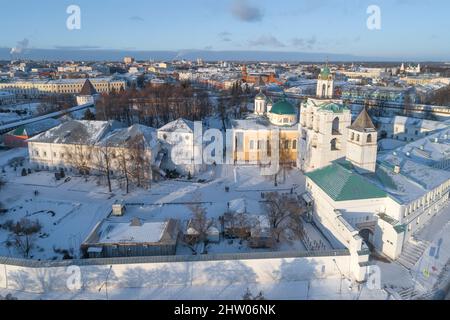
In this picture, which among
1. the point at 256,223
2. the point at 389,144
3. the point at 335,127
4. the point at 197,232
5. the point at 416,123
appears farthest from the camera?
the point at 416,123

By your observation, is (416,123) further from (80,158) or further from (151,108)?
(80,158)

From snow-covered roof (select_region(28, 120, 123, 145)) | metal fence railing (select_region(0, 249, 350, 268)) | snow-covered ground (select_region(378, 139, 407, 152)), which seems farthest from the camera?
snow-covered ground (select_region(378, 139, 407, 152))

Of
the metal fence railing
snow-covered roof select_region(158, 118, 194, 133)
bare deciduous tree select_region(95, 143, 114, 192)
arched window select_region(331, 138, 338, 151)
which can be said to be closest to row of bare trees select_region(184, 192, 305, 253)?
the metal fence railing

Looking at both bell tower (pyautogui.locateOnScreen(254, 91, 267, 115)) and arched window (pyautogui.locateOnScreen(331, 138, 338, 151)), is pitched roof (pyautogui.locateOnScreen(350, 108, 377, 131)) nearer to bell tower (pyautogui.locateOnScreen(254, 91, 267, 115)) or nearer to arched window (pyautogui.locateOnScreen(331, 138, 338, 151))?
arched window (pyautogui.locateOnScreen(331, 138, 338, 151))

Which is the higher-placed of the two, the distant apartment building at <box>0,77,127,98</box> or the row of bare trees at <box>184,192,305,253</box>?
the distant apartment building at <box>0,77,127,98</box>

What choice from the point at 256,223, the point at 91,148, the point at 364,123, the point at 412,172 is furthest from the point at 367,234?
the point at 91,148

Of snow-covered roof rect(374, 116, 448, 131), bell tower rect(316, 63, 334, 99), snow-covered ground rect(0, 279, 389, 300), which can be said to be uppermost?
bell tower rect(316, 63, 334, 99)

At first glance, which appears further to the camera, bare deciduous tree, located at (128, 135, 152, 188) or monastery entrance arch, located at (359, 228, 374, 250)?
bare deciduous tree, located at (128, 135, 152, 188)
